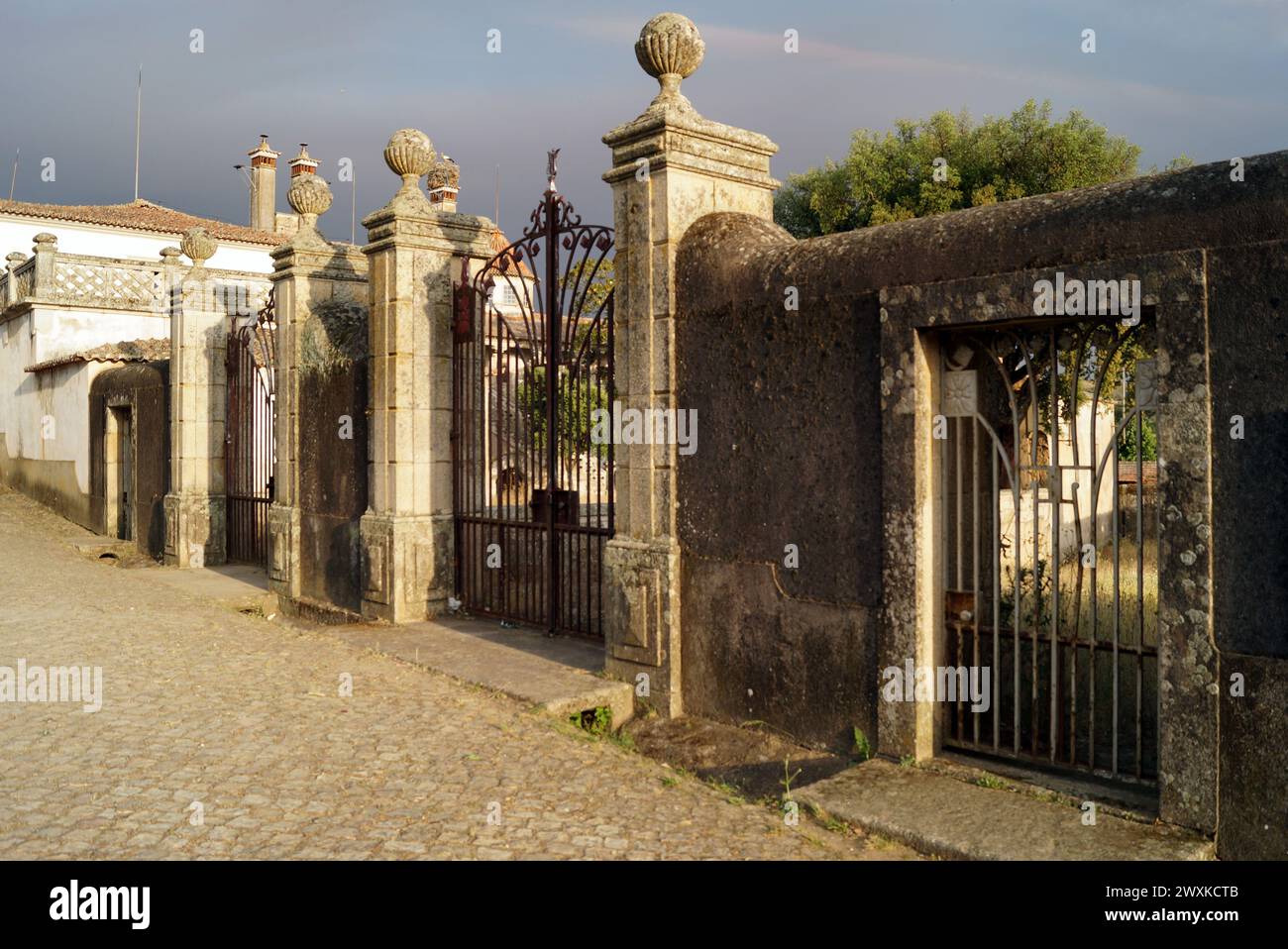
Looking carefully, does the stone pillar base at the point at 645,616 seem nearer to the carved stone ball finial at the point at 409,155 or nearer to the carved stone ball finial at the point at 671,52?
the carved stone ball finial at the point at 671,52

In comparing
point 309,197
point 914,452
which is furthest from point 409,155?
point 914,452

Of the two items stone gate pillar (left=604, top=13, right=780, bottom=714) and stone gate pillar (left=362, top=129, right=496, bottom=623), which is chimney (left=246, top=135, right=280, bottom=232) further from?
stone gate pillar (left=604, top=13, right=780, bottom=714)

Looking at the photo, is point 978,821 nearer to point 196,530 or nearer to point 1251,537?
point 1251,537

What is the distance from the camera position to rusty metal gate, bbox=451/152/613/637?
7.14 meters

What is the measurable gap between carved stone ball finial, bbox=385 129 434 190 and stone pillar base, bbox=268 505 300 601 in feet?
10.9

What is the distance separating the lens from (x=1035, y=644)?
4.42 meters

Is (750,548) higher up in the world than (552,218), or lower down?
lower down

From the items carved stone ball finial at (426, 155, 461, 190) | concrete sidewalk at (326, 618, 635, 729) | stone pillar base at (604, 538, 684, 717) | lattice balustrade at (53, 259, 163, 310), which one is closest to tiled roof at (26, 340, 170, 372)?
lattice balustrade at (53, 259, 163, 310)

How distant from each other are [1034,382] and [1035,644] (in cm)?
111

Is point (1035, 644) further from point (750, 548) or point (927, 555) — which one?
point (750, 548)
